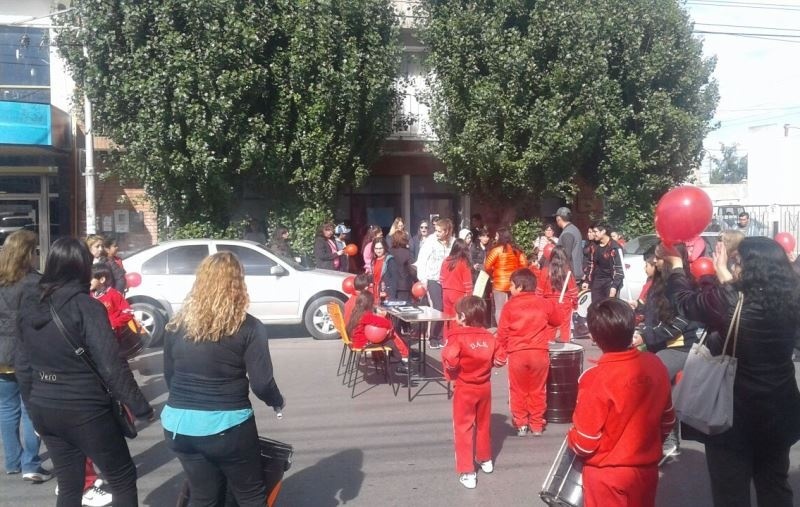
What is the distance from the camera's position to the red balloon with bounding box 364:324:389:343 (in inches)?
330

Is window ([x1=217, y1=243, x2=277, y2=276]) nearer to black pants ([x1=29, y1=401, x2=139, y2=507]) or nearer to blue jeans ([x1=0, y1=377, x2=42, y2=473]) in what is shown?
blue jeans ([x1=0, y1=377, x2=42, y2=473])

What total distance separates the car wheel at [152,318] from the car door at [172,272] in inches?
9.7

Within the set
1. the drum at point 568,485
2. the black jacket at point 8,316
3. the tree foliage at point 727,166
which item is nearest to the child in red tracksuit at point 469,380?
the drum at point 568,485

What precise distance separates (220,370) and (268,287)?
8.79 meters

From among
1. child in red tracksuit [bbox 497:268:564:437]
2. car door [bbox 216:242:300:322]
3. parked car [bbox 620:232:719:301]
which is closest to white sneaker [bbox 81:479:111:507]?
child in red tracksuit [bbox 497:268:564:437]

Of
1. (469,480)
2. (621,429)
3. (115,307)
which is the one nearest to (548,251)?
(469,480)

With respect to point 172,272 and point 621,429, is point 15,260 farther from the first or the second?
point 172,272

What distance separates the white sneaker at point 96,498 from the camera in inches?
213

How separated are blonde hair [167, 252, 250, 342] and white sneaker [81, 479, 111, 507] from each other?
2146 millimetres

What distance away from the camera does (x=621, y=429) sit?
3.54 meters

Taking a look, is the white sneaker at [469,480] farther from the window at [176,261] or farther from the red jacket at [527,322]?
the window at [176,261]

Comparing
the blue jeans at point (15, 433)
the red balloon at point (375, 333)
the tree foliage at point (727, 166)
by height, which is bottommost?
the blue jeans at point (15, 433)

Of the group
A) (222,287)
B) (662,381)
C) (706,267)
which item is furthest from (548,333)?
(222,287)

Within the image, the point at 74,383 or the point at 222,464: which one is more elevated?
the point at 74,383
